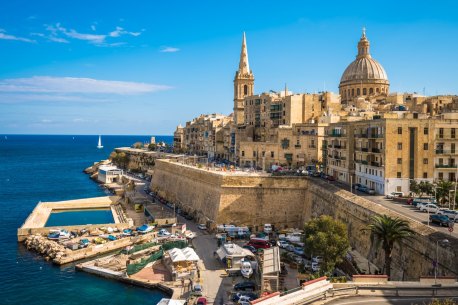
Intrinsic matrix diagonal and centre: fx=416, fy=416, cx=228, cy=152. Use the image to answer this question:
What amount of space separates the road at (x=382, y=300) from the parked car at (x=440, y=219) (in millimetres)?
9960

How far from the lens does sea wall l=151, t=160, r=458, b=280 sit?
22.8m

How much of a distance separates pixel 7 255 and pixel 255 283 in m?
21.7

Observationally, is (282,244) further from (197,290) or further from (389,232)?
(389,232)

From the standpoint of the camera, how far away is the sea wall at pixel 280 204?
74.7ft

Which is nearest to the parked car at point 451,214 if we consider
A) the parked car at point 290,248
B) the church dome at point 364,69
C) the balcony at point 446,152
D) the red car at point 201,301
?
the balcony at point 446,152

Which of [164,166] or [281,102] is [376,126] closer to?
[281,102]

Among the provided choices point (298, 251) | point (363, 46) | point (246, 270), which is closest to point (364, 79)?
point (363, 46)

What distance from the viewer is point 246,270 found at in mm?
27297

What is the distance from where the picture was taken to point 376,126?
34.1 meters

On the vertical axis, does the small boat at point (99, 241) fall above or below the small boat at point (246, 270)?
below

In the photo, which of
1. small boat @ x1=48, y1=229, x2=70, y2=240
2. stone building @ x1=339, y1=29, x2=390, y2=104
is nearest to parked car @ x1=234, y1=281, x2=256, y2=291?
small boat @ x1=48, y1=229, x2=70, y2=240

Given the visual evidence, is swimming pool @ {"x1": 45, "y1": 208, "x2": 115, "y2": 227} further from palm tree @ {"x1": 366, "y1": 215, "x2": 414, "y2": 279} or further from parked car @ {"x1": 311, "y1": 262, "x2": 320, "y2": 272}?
palm tree @ {"x1": 366, "y1": 215, "x2": 414, "y2": 279}

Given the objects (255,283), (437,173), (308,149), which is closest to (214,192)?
(308,149)

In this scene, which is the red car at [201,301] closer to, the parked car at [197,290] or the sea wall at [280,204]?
the parked car at [197,290]
